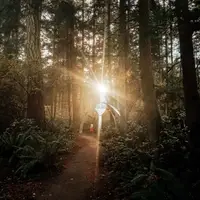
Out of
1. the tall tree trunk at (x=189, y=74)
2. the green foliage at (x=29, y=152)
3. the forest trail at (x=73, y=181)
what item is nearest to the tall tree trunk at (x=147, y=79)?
the tall tree trunk at (x=189, y=74)

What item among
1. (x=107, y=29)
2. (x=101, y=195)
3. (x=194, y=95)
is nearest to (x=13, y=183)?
(x=101, y=195)

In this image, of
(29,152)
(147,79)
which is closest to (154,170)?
(147,79)

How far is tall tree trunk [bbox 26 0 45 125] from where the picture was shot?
9.01 metres

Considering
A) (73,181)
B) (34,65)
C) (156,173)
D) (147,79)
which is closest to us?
(156,173)

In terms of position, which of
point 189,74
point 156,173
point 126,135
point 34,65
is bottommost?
point 156,173

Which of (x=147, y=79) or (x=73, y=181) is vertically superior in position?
(x=147, y=79)

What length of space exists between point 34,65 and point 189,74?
652 cm

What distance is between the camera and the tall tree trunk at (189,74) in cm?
480

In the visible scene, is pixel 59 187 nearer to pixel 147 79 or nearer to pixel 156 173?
pixel 156 173

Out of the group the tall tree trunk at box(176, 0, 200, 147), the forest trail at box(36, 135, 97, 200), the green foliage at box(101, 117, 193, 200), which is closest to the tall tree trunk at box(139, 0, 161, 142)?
the green foliage at box(101, 117, 193, 200)

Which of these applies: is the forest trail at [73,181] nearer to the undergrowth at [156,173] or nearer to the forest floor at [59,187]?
the forest floor at [59,187]

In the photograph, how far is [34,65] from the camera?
901cm

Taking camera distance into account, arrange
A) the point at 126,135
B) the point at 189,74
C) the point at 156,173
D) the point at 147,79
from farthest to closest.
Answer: the point at 126,135 → the point at 147,79 → the point at 189,74 → the point at 156,173

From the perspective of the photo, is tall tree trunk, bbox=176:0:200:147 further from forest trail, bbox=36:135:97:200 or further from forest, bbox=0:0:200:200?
forest trail, bbox=36:135:97:200
